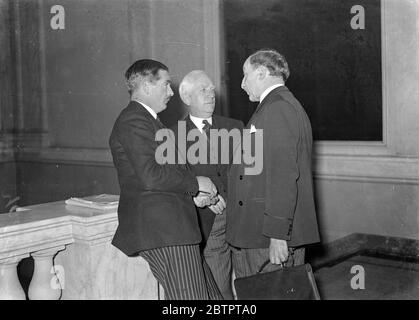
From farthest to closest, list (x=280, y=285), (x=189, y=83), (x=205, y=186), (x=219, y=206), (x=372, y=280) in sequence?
(x=372, y=280)
(x=189, y=83)
(x=219, y=206)
(x=205, y=186)
(x=280, y=285)

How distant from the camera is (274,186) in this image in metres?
2.11

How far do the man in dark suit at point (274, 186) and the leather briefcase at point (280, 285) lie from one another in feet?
0.27

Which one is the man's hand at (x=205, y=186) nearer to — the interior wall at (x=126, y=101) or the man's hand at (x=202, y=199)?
the man's hand at (x=202, y=199)

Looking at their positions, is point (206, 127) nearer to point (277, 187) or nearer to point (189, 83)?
point (189, 83)

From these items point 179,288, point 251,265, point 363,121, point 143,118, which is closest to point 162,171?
point 143,118

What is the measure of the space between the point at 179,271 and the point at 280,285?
43 centimetres

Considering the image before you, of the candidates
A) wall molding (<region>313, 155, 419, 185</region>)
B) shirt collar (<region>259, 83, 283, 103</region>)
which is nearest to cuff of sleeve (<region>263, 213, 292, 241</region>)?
shirt collar (<region>259, 83, 283, 103</region>)

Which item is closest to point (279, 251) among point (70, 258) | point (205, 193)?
point (205, 193)

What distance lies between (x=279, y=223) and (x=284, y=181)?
0.57ft

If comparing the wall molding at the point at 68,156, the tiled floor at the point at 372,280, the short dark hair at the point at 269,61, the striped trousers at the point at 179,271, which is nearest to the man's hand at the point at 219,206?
the striped trousers at the point at 179,271

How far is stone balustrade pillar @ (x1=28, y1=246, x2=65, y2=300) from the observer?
2.09 metres

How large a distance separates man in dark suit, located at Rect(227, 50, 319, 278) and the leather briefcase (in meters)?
0.08
